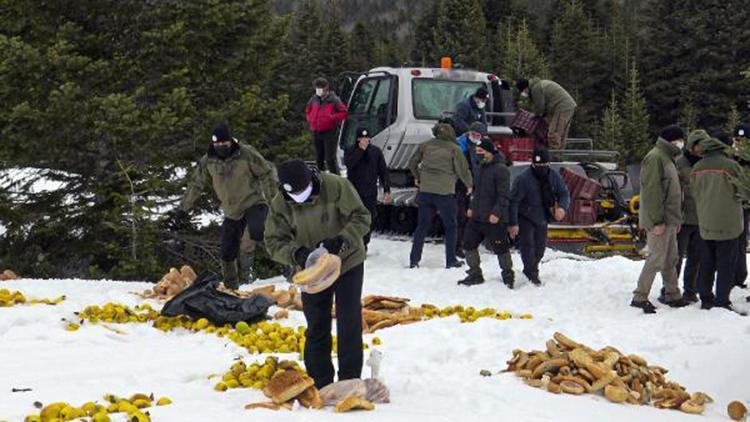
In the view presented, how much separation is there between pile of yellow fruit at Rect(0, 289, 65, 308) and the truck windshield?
22.7 feet

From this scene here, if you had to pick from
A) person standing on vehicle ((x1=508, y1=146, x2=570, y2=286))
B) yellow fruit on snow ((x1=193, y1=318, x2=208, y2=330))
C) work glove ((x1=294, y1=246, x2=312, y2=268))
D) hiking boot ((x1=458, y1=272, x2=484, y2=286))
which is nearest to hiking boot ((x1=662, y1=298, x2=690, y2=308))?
person standing on vehicle ((x1=508, y1=146, x2=570, y2=286))

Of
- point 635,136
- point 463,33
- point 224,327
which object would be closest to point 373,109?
point 224,327

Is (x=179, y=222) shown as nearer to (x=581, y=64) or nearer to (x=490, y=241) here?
(x=490, y=241)

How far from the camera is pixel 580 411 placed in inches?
220

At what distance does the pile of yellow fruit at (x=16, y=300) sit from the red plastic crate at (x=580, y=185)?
697 centimetres

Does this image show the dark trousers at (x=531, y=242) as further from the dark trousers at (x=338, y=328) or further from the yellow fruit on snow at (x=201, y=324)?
the dark trousers at (x=338, y=328)

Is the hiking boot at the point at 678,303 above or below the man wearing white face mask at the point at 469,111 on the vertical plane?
below

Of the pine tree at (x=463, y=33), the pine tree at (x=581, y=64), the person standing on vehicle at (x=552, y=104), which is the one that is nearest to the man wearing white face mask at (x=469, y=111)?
the person standing on vehicle at (x=552, y=104)

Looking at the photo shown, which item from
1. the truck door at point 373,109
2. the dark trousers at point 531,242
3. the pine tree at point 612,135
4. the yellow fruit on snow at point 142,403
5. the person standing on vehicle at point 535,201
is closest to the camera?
the yellow fruit on snow at point 142,403

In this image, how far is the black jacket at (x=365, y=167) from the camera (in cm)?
1170

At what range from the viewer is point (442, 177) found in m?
11.1

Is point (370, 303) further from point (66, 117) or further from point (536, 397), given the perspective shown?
point (66, 117)

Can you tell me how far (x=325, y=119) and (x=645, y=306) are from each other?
5.86m

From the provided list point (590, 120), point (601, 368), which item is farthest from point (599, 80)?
point (601, 368)
